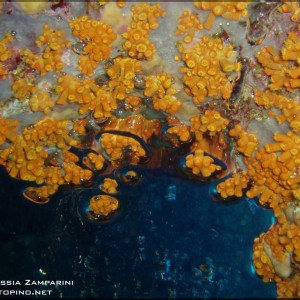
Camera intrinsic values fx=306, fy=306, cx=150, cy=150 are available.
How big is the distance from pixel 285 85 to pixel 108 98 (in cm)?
139

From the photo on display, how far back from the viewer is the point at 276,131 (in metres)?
2.59

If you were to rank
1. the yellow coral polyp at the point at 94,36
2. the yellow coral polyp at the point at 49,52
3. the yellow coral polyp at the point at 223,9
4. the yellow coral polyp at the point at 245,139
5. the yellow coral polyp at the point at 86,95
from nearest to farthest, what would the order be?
the yellow coral polyp at the point at 223,9
the yellow coral polyp at the point at 94,36
the yellow coral polyp at the point at 49,52
the yellow coral polyp at the point at 86,95
the yellow coral polyp at the point at 245,139

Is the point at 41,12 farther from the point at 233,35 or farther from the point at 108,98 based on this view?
the point at 233,35

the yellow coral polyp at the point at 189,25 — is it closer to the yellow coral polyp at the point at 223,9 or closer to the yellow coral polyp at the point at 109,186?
the yellow coral polyp at the point at 223,9

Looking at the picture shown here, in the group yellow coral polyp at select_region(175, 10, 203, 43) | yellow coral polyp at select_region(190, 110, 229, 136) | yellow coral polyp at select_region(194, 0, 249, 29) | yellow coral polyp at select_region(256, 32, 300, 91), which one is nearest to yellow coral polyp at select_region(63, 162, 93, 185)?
yellow coral polyp at select_region(190, 110, 229, 136)

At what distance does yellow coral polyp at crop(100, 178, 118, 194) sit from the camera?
312 cm

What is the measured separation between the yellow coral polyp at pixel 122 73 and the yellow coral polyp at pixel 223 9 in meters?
0.62

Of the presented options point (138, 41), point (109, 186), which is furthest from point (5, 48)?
point (109, 186)

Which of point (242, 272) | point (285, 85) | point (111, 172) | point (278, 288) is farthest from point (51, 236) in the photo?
point (285, 85)

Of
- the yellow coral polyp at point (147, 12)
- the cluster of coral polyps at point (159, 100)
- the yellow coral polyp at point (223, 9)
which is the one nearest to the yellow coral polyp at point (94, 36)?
the cluster of coral polyps at point (159, 100)

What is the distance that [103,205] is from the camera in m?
3.12

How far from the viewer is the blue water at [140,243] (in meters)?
3.09

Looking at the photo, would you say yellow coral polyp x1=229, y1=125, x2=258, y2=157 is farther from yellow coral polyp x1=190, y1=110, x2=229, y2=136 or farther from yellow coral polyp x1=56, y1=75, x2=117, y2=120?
yellow coral polyp x1=56, y1=75, x2=117, y2=120

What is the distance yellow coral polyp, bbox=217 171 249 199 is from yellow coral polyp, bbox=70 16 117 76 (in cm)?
160
